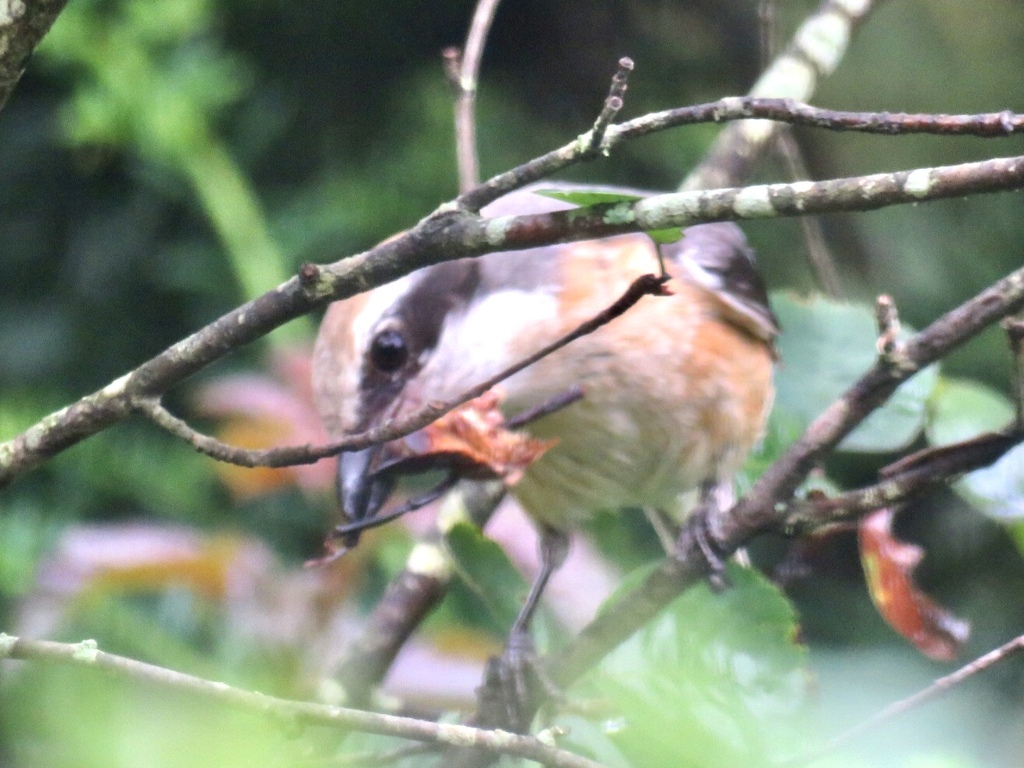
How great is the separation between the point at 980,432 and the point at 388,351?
81cm

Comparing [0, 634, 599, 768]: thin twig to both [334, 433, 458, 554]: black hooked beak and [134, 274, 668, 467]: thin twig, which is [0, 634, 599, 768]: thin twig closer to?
[134, 274, 668, 467]: thin twig

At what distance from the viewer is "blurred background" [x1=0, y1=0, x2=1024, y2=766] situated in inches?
93.7

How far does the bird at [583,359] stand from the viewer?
73.4 inches

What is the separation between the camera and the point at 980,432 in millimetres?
1646

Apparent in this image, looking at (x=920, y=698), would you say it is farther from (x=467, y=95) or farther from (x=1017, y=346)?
(x=467, y=95)

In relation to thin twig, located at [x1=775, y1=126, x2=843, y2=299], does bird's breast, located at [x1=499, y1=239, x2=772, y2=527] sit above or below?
below

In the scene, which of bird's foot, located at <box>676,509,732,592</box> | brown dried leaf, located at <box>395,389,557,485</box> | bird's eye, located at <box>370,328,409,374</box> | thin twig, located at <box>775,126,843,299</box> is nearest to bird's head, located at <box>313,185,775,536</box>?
bird's eye, located at <box>370,328,409,374</box>

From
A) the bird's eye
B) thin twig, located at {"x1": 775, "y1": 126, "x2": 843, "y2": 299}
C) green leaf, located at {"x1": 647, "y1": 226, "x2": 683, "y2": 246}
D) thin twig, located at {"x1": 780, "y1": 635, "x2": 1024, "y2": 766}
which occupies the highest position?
thin twig, located at {"x1": 775, "y1": 126, "x2": 843, "y2": 299}

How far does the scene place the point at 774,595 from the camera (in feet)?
4.63

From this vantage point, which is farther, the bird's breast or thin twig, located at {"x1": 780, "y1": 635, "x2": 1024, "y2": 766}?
the bird's breast

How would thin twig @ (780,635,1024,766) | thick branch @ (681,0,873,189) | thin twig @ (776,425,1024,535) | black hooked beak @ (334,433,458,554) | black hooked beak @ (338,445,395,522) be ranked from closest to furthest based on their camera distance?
thin twig @ (780,635,1024,766)
thin twig @ (776,425,1024,535)
black hooked beak @ (334,433,458,554)
black hooked beak @ (338,445,395,522)
thick branch @ (681,0,873,189)

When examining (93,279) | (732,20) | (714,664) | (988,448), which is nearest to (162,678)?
(714,664)

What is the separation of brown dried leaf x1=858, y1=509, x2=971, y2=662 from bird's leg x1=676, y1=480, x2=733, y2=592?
0.19 meters

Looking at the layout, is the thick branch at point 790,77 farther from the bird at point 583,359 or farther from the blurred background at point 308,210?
the blurred background at point 308,210
